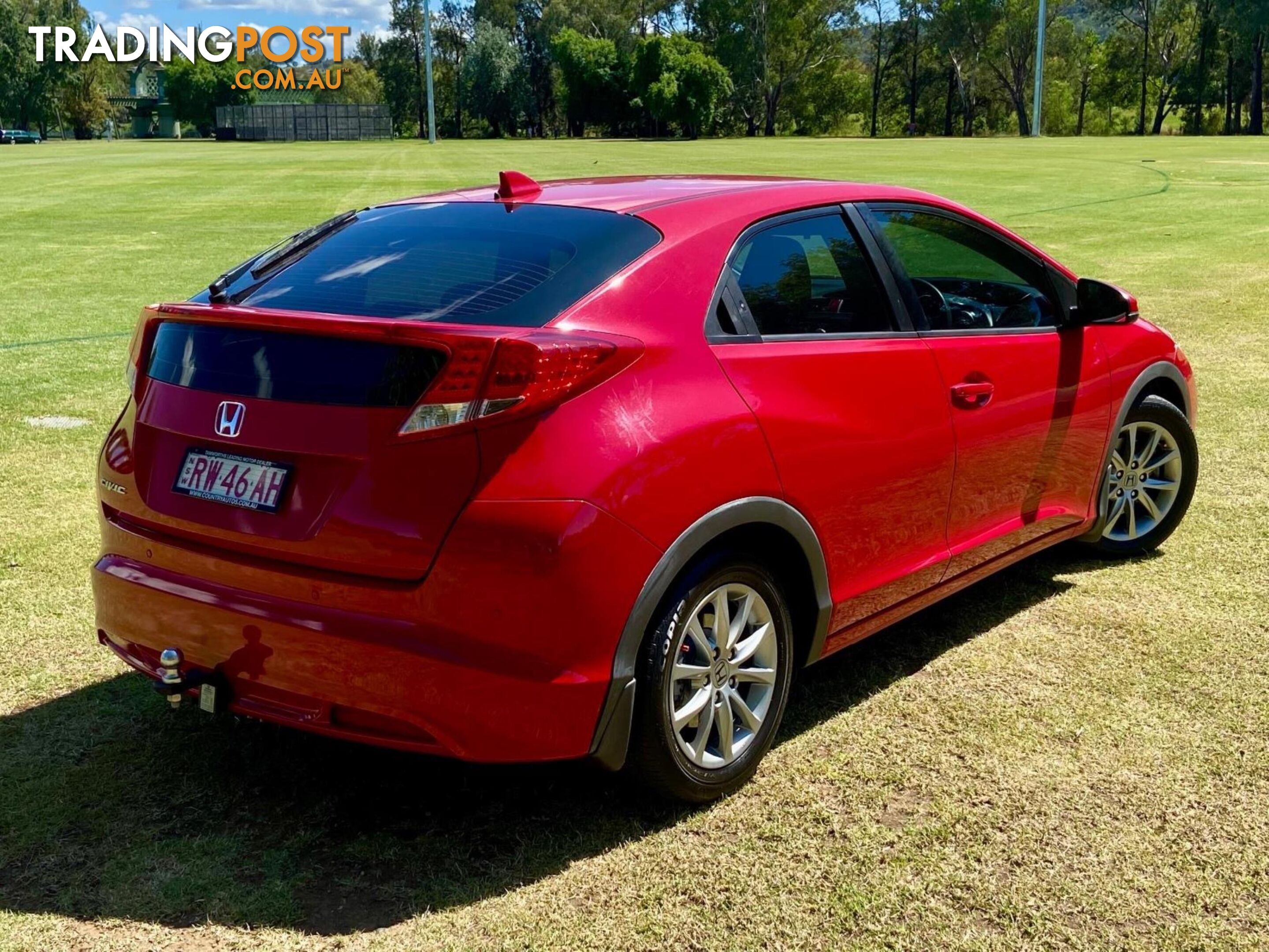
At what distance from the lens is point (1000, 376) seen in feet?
14.0

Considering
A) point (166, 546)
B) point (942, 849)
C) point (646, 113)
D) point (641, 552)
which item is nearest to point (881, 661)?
point (942, 849)

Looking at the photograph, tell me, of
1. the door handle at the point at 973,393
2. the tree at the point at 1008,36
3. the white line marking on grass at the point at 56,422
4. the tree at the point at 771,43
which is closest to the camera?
the door handle at the point at 973,393

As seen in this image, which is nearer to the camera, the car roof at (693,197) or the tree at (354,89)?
the car roof at (693,197)

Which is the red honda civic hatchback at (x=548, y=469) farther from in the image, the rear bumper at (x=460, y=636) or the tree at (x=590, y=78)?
the tree at (x=590, y=78)

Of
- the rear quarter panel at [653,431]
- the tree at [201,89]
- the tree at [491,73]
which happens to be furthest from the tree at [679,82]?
the rear quarter panel at [653,431]

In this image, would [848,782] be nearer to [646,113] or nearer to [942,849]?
[942,849]

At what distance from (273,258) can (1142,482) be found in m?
3.69

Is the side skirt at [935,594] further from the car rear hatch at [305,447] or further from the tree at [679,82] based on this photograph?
the tree at [679,82]

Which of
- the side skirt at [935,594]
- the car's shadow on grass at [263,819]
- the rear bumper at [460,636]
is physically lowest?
the car's shadow on grass at [263,819]

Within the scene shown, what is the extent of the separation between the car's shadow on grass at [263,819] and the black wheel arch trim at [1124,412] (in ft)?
5.07

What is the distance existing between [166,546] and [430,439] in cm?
86

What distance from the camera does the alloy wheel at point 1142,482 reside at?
5277 mm

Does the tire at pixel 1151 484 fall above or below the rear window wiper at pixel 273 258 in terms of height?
below

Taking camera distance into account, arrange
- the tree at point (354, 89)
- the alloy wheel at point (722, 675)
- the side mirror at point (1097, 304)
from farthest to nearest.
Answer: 1. the tree at point (354, 89)
2. the side mirror at point (1097, 304)
3. the alloy wheel at point (722, 675)
